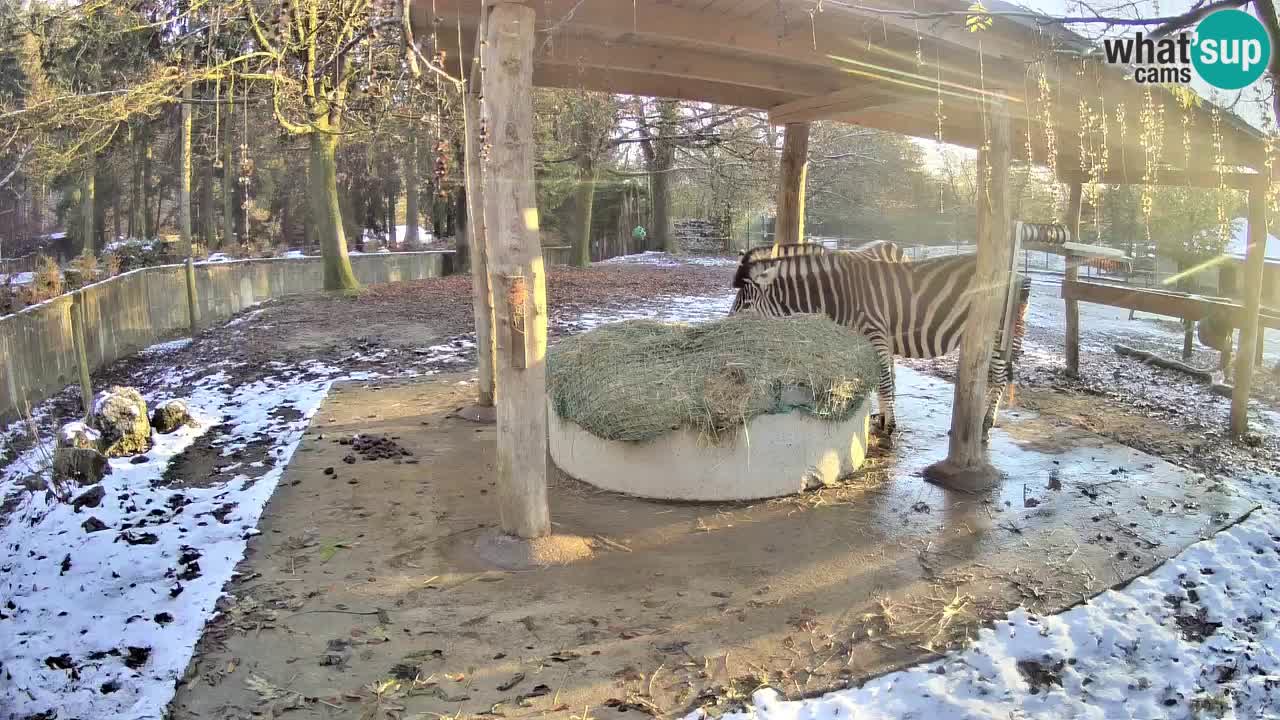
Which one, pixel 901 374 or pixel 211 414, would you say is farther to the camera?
pixel 901 374

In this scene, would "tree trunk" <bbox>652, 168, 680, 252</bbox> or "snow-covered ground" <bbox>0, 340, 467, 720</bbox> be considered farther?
"tree trunk" <bbox>652, 168, 680, 252</bbox>

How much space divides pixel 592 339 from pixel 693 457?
5.42 ft

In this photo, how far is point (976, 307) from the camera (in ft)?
19.9

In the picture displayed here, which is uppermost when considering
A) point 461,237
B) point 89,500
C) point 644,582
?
point 461,237

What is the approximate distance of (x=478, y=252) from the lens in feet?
23.1

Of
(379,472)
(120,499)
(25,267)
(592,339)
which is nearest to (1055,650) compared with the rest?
(592,339)

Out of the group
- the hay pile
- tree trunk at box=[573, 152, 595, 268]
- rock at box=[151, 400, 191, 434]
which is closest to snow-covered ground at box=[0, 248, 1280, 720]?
rock at box=[151, 400, 191, 434]

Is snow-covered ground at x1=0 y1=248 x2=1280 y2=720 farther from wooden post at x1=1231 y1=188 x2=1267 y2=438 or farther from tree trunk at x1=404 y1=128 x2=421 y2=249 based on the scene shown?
tree trunk at x1=404 y1=128 x2=421 y2=249

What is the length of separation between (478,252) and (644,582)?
361 cm

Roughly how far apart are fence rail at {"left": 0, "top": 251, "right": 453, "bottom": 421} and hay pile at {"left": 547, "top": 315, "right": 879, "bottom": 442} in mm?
5152

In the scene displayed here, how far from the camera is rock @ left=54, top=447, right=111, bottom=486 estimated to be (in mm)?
6055

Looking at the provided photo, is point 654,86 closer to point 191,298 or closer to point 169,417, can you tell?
point 169,417

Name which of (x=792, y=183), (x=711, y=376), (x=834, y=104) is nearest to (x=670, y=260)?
(x=792, y=183)

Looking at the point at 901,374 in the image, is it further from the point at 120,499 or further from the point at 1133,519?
the point at 120,499
